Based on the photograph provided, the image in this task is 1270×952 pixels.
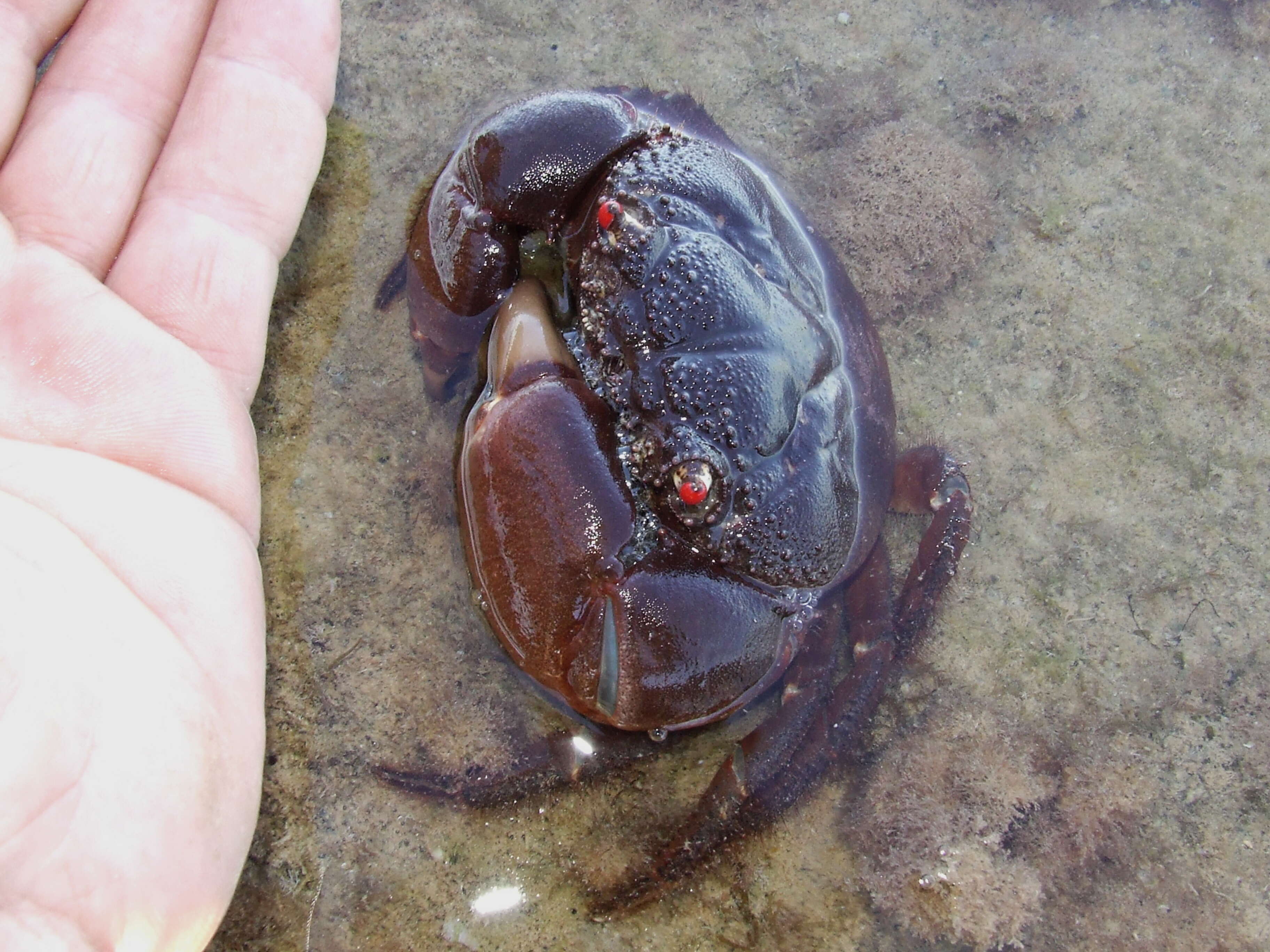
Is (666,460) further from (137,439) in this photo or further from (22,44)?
(22,44)

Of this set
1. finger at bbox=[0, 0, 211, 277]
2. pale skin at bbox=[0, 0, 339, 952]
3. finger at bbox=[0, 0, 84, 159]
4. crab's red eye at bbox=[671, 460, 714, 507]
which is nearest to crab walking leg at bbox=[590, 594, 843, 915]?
crab's red eye at bbox=[671, 460, 714, 507]

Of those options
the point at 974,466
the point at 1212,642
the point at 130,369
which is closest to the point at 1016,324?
the point at 974,466

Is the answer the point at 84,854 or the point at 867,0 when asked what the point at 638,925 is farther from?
the point at 867,0

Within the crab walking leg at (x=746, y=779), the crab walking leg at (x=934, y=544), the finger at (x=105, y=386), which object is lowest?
the crab walking leg at (x=746, y=779)

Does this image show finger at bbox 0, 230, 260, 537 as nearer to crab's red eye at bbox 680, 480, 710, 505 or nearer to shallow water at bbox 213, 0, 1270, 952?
shallow water at bbox 213, 0, 1270, 952

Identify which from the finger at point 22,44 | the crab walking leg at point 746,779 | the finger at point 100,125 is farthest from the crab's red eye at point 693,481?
the finger at point 22,44

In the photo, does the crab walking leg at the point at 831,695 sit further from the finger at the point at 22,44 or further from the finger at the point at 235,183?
the finger at the point at 22,44

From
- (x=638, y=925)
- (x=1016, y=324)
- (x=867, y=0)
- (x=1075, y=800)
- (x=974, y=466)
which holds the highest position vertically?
(x=867, y=0)
